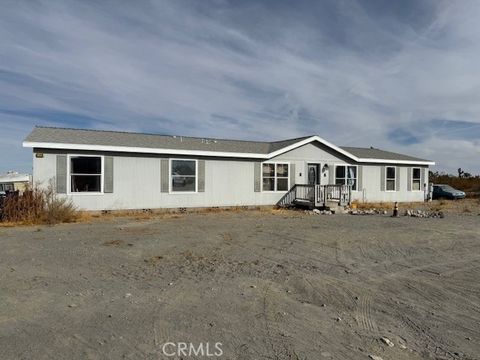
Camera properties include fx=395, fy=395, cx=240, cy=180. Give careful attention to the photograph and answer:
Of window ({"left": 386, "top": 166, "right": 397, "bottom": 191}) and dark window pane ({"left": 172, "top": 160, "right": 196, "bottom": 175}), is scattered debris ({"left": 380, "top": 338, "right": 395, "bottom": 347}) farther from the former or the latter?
window ({"left": 386, "top": 166, "right": 397, "bottom": 191})

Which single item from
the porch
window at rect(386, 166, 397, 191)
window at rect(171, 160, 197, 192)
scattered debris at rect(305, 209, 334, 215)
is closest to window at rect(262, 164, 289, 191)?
the porch

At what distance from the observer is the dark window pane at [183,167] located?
17703mm

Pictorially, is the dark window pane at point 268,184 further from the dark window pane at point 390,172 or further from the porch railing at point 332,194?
the dark window pane at point 390,172

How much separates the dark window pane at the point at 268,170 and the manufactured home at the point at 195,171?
2 cm

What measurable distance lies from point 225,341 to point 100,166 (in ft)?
44.2

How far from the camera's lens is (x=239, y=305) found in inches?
202

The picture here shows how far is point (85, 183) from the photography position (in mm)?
15852

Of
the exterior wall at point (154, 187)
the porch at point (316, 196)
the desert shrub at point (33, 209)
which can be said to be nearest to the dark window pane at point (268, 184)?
the exterior wall at point (154, 187)

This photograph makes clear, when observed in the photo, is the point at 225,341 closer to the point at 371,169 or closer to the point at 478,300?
the point at 478,300

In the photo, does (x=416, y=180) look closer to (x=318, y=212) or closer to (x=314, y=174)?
(x=314, y=174)

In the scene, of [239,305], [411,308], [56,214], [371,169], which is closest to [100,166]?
[56,214]

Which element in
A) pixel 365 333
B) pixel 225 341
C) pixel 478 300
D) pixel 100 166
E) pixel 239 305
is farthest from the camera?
pixel 100 166

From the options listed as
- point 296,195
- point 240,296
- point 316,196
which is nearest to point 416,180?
point 296,195

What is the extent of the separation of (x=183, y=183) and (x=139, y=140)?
2852mm
